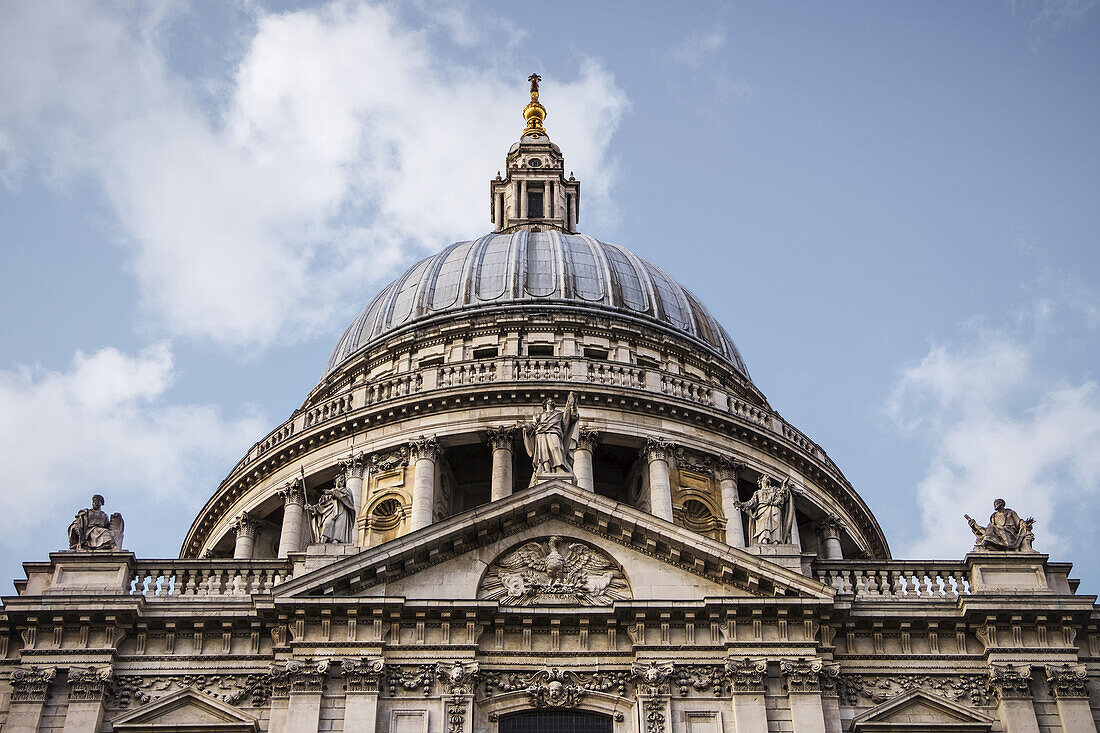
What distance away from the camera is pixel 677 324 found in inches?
2318

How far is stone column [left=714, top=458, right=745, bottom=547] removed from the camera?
4591 centimetres

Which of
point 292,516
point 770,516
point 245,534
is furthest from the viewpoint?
point 245,534

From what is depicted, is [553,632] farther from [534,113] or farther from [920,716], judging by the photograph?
[534,113]

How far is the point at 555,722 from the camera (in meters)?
30.2

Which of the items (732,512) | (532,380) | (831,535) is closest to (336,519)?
(532,380)

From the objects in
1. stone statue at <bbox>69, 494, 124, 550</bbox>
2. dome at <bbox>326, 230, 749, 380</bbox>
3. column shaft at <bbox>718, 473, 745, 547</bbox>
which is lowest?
stone statue at <bbox>69, 494, 124, 550</bbox>

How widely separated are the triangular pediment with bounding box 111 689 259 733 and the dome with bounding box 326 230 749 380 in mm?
28094

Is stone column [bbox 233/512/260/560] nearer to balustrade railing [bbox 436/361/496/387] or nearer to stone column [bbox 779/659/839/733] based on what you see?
balustrade railing [bbox 436/361/496/387]

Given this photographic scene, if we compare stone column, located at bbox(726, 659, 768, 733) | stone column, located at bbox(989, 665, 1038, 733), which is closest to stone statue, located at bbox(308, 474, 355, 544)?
stone column, located at bbox(726, 659, 768, 733)

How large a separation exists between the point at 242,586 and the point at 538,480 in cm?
706

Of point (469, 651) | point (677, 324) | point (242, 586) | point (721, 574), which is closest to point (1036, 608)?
point (721, 574)

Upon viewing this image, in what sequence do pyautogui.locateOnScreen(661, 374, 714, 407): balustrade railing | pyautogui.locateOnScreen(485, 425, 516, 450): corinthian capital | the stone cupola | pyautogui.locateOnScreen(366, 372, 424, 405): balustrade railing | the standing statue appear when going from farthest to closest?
the stone cupola → pyautogui.locateOnScreen(661, 374, 714, 407): balustrade railing → pyautogui.locateOnScreen(366, 372, 424, 405): balustrade railing → pyautogui.locateOnScreen(485, 425, 516, 450): corinthian capital → the standing statue

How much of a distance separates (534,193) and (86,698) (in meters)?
42.5

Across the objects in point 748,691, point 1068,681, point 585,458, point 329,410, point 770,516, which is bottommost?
point 748,691
